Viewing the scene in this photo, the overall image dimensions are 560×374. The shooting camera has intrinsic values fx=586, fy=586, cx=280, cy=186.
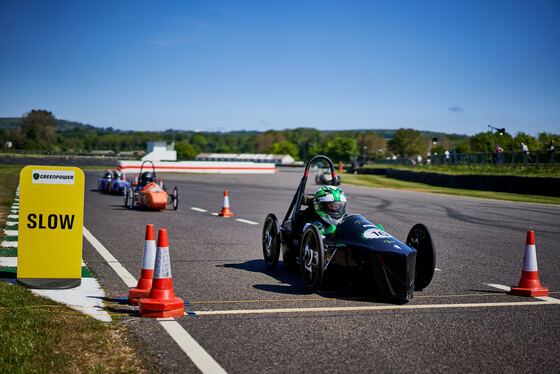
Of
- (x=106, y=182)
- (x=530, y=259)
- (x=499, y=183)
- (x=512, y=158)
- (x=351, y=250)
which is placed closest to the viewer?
(x=351, y=250)

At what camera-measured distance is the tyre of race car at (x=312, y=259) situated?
6.59m

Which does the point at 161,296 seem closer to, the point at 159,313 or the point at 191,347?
the point at 159,313

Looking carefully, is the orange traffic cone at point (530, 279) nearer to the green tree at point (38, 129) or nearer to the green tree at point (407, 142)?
the green tree at point (38, 129)

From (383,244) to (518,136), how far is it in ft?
171

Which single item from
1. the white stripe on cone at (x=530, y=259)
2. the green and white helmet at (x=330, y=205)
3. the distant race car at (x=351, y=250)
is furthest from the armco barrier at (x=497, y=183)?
the green and white helmet at (x=330, y=205)

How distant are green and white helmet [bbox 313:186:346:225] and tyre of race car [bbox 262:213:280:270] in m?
0.94

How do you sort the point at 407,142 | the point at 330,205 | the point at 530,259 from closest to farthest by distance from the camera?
the point at 530,259, the point at 330,205, the point at 407,142

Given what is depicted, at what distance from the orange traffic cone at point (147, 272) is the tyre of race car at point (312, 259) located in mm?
1826

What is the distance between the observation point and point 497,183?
→ 30031 mm

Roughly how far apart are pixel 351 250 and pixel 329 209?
3.67 ft

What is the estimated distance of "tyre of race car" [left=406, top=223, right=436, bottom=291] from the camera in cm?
687

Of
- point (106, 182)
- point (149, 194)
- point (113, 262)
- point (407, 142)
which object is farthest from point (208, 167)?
point (407, 142)

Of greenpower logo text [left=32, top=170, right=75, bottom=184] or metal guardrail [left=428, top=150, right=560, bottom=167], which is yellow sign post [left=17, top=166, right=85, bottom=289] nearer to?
greenpower logo text [left=32, top=170, right=75, bottom=184]

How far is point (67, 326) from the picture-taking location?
5145 millimetres
